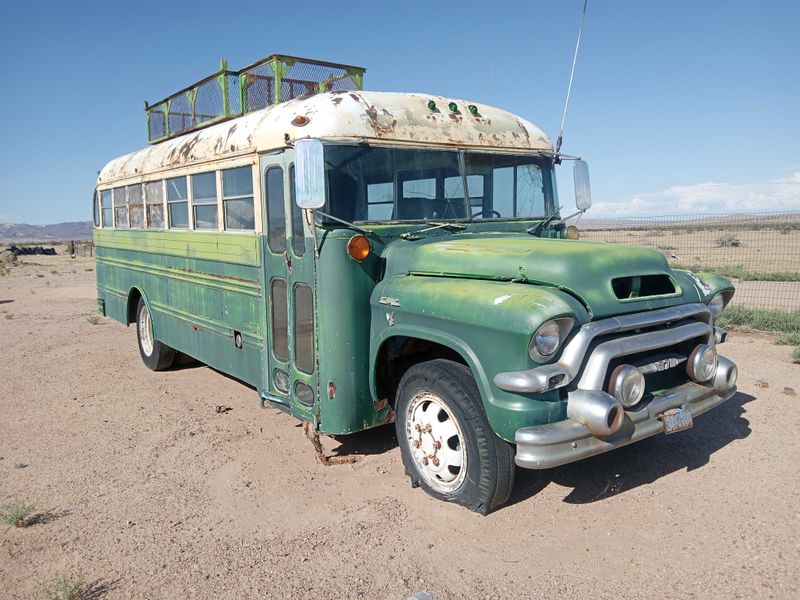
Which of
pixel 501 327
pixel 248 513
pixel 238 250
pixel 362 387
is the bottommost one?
pixel 248 513

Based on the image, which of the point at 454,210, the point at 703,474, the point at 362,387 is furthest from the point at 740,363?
the point at 362,387

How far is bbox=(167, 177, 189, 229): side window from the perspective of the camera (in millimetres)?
6508

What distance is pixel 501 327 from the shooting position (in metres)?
3.44

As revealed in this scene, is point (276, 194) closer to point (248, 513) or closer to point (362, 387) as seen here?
point (362, 387)

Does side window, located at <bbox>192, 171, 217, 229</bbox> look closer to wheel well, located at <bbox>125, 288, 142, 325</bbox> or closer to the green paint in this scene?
the green paint

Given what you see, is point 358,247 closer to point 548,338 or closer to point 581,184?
point 548,338

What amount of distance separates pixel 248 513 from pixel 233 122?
10.9ft

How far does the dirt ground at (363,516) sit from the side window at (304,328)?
32.0 inches

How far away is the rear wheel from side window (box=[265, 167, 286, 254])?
353 cm

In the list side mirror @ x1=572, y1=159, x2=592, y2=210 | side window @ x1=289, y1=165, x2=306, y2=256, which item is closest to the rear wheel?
side window @ x1=289, y1=165, x2=306, y2=256

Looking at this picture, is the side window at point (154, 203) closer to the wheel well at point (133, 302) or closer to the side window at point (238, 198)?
the wheel well at point (133, 302)

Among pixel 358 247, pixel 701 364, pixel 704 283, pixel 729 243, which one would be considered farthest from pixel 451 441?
pixel 729 243

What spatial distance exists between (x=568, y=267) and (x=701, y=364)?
1243 millimetres

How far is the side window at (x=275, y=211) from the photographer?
4895 mm
